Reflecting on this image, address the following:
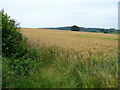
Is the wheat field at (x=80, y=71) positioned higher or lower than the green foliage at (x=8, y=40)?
lower

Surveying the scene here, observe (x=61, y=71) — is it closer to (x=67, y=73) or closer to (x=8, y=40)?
(x=67, y=73)

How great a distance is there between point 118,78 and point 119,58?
1.12 metres

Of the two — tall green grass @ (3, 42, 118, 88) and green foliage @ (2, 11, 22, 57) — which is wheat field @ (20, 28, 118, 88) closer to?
tall green grass @ (3, 42, 118, 88)

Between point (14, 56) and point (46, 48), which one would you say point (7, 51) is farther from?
point (46, 48)

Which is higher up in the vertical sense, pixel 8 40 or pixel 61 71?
pixel 8 40

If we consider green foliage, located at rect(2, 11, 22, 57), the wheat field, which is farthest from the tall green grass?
green foliage, located at rect(2, 11, 22, 57)

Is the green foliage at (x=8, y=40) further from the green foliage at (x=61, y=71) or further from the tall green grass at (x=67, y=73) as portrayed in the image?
the tall green grass at (x=67, y=73)

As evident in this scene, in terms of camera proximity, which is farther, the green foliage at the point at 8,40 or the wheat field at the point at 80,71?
the green foliage at the point at 8,40

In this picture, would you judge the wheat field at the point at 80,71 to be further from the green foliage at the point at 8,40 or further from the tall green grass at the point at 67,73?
the green foliage at the point at 8,40

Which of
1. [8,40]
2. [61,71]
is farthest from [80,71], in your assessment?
[8,40]

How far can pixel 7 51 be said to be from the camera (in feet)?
17.1

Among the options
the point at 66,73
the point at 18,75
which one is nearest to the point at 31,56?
the point at 18,75

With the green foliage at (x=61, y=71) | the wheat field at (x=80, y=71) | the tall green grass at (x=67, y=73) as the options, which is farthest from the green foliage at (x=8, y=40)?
the wheat field at (x=80, y=71)

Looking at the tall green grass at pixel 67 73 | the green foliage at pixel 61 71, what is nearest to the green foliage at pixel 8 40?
the green foliage at pixel 61 71
